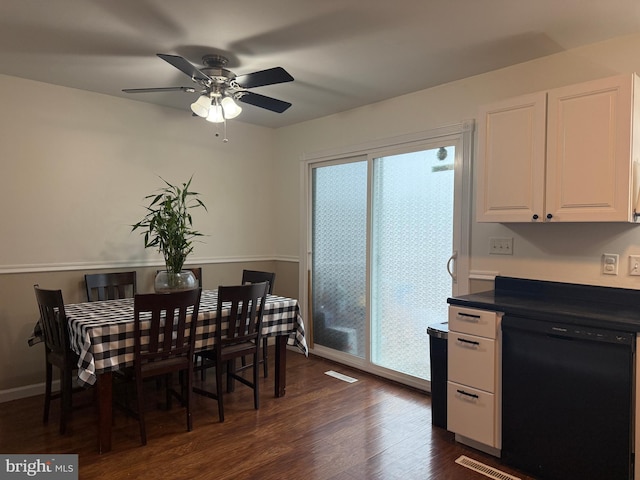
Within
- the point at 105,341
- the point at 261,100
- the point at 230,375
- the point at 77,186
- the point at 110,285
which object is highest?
the point at 261,100

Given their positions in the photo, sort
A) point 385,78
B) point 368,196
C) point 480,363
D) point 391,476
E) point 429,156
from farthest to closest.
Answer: point 368,196 < point 429,156 < point 385,78 < point 480,363 < point 391,476

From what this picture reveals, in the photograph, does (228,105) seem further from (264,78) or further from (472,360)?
(472,360)

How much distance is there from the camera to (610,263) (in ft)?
8.24

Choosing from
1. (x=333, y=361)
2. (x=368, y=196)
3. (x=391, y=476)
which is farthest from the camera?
(x=333, y=361)

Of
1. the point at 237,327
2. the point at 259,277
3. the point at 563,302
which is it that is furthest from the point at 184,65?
the point at 563,302

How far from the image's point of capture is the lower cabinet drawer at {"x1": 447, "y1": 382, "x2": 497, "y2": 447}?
245 centimetres

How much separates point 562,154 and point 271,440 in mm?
2417

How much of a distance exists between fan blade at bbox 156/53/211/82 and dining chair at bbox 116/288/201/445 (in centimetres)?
129

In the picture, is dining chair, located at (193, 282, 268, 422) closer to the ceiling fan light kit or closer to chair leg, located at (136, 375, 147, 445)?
chair leg, located at (136, 375, 147, 445)

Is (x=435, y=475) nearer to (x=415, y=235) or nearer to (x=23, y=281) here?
(x=415, y=235)

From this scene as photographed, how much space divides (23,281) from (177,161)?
5.33 ft

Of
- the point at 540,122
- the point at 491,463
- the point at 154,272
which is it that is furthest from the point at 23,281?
the point at 540,122

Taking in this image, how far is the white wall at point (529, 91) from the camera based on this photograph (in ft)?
8.23

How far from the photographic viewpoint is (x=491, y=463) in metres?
2.43
